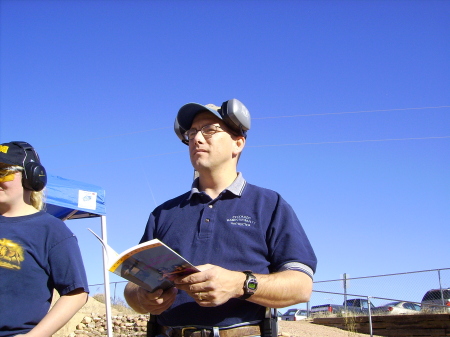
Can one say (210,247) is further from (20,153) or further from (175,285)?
(20,153)

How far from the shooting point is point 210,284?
2.17 meters

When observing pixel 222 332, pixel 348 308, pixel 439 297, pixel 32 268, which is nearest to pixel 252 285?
pixel 222 332

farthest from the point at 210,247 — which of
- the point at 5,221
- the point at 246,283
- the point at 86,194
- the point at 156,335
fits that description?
the point at 86,194

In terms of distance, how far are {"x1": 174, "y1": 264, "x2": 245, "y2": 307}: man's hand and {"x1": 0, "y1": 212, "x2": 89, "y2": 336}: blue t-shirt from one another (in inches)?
31.4

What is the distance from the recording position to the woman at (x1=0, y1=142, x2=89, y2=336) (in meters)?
2.55

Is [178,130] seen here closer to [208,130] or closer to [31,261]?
[208,130]

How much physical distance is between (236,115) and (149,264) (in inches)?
48.1

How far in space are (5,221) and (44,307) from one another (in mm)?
525

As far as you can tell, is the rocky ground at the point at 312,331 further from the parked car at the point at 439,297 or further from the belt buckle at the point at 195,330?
the belt buckle at the point at 195,330

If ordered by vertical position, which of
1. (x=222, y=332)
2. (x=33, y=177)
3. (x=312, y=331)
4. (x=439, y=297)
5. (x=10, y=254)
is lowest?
(x=312, y=331)

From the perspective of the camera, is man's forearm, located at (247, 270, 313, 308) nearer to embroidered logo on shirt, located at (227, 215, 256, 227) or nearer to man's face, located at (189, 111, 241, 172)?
embroidered logo on shirt, located at (227, 215, 256, 227)

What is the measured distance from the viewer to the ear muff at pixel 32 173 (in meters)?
2.90

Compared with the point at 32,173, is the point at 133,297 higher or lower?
lower

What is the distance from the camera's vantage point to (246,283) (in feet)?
7.57
